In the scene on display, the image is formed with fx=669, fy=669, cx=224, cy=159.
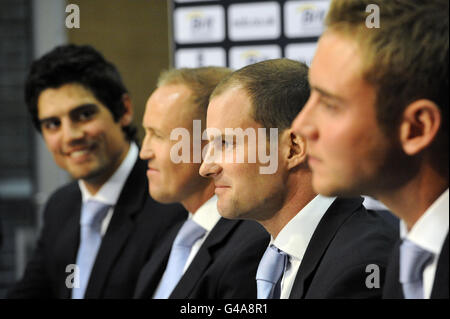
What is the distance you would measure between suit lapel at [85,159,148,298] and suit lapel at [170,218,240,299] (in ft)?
1.25

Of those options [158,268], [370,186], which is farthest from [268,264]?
[158,268]

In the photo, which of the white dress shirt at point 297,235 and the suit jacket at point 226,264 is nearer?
the white dress shirt at point 297,235

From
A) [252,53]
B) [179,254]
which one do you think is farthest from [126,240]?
[252,53]

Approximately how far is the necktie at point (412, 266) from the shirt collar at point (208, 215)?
2.27 ft

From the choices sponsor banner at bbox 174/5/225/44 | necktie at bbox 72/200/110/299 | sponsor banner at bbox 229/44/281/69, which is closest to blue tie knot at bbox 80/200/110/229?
Answer: necktie at bbox 72/200/110/299

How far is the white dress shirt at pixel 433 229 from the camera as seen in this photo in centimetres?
79

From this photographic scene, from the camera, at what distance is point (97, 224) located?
1939mm

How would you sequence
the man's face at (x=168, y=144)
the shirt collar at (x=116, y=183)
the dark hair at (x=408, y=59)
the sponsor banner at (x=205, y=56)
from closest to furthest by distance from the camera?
1. the dark hair at (x=408, y=59)
2. the man's face at (x=168, y=144)
3. the shirt collar at (x=116, y=183)
4. the sponsor banner at (x=205, y=56)

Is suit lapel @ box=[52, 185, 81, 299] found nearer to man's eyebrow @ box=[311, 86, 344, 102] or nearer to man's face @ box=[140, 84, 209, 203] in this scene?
man's face @ box=[140, 84, 209, 203]

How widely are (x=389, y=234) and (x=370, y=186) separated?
0.33 metres

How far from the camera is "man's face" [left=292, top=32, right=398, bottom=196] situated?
0.80 m

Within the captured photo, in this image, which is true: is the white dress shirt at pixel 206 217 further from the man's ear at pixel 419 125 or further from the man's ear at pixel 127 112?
the man's ear at pixel 419 125

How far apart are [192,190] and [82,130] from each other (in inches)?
20.6

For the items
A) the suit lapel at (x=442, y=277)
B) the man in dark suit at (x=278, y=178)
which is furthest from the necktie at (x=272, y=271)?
the suit lapel at (x=442, y=277)
